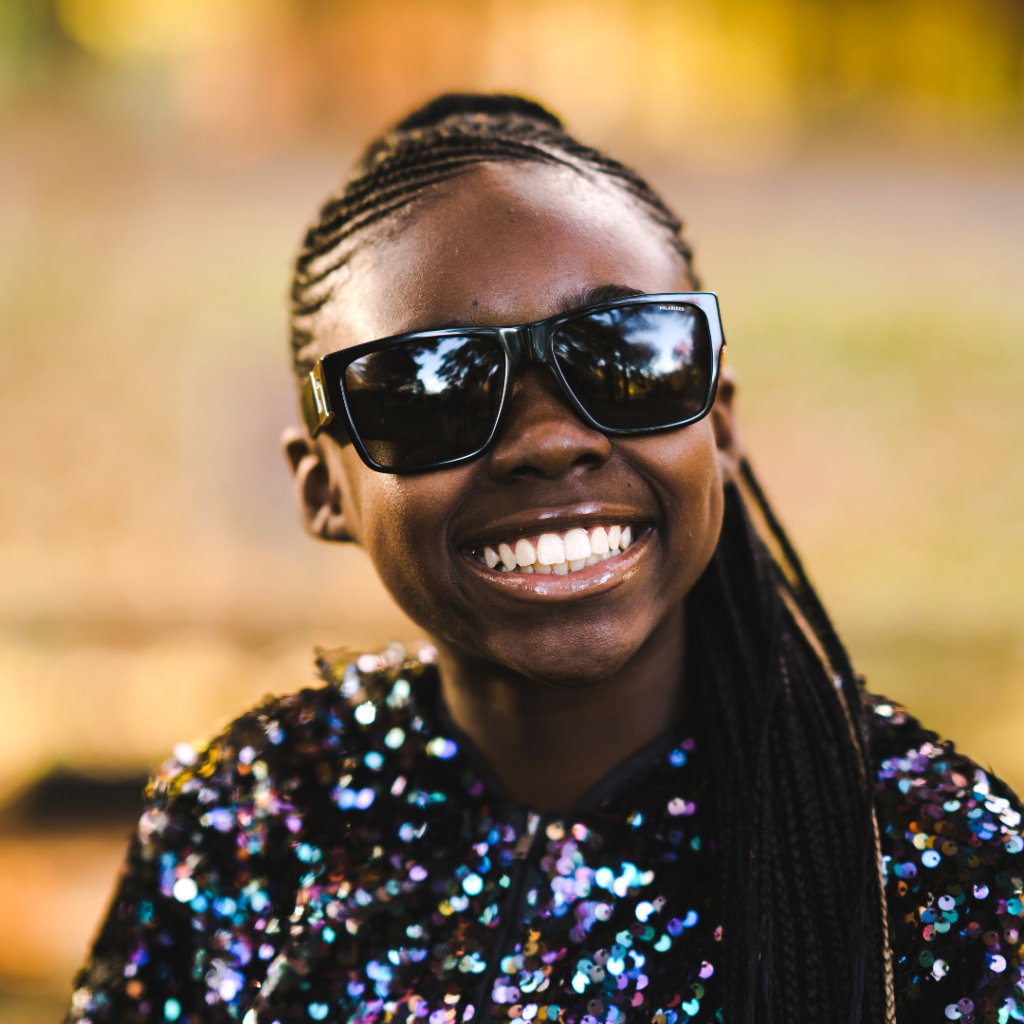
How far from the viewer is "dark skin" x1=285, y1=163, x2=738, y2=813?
128cm

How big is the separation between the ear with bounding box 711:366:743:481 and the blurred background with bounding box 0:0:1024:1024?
303cm

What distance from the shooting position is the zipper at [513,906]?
4.50ft

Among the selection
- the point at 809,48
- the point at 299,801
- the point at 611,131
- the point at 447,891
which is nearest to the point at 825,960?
the point at 447,891

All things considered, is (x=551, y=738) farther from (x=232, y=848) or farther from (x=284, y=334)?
(x=284, y=334)

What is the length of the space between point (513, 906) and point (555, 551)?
533 mm

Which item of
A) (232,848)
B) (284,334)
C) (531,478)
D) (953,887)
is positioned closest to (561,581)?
(531,478)

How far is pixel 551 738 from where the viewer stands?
149 cm

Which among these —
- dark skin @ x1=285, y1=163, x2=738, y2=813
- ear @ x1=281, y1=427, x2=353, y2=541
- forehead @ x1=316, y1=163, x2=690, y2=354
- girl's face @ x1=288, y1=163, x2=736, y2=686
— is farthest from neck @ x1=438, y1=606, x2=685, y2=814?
forehead @ x1=316, y1=163, x2=690, y2=354

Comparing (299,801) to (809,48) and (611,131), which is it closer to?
(611,131)

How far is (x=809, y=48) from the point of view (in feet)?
14.1

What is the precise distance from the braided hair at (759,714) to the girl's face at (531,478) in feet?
0.42

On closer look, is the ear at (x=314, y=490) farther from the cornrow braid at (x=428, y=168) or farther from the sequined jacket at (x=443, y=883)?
the sequined jacket at (x=443, y=883)

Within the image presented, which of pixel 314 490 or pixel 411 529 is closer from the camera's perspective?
pixel 411 529

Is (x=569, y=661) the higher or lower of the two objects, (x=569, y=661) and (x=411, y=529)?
the lower
